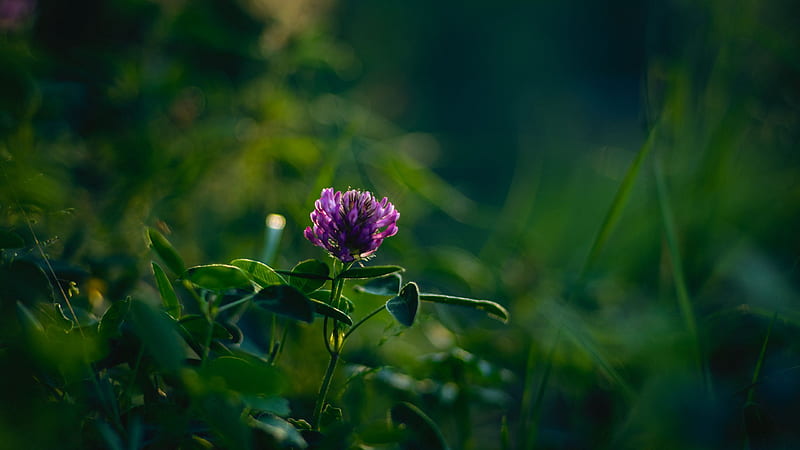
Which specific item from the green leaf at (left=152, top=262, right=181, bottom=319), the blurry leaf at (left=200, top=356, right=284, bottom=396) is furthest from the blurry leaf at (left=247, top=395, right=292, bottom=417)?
the green leaf at (left=152, top=262, right=181, bottom=319)

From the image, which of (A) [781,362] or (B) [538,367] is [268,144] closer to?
(B) [538,367]

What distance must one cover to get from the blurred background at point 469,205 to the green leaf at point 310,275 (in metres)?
0.07

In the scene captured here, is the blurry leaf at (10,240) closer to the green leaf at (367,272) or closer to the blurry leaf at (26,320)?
the blurry leaf at (26,320)

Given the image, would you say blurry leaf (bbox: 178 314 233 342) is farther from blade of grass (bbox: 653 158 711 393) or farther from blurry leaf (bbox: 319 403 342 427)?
blade of grass (bbox: 653 158 711 393)

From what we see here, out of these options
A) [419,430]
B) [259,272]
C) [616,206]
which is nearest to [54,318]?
[259,272]

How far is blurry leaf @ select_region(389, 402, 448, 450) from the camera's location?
0.42 metres

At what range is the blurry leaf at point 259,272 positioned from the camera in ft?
1.31

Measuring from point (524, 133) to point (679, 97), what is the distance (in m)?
1.27

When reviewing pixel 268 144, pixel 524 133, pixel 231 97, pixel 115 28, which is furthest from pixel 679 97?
pixel 524 133

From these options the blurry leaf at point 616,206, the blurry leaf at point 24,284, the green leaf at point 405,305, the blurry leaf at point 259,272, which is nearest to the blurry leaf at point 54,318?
the blurry leaf at point 24,284

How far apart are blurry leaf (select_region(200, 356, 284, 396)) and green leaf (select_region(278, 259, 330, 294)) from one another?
3.0 inches

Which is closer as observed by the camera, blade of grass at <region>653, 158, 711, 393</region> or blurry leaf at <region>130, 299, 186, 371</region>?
blurry leaf at <region>130, 299, 186, 371</region>

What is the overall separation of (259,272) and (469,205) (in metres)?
0.80

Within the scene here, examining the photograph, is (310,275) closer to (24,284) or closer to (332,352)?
(332,352)
